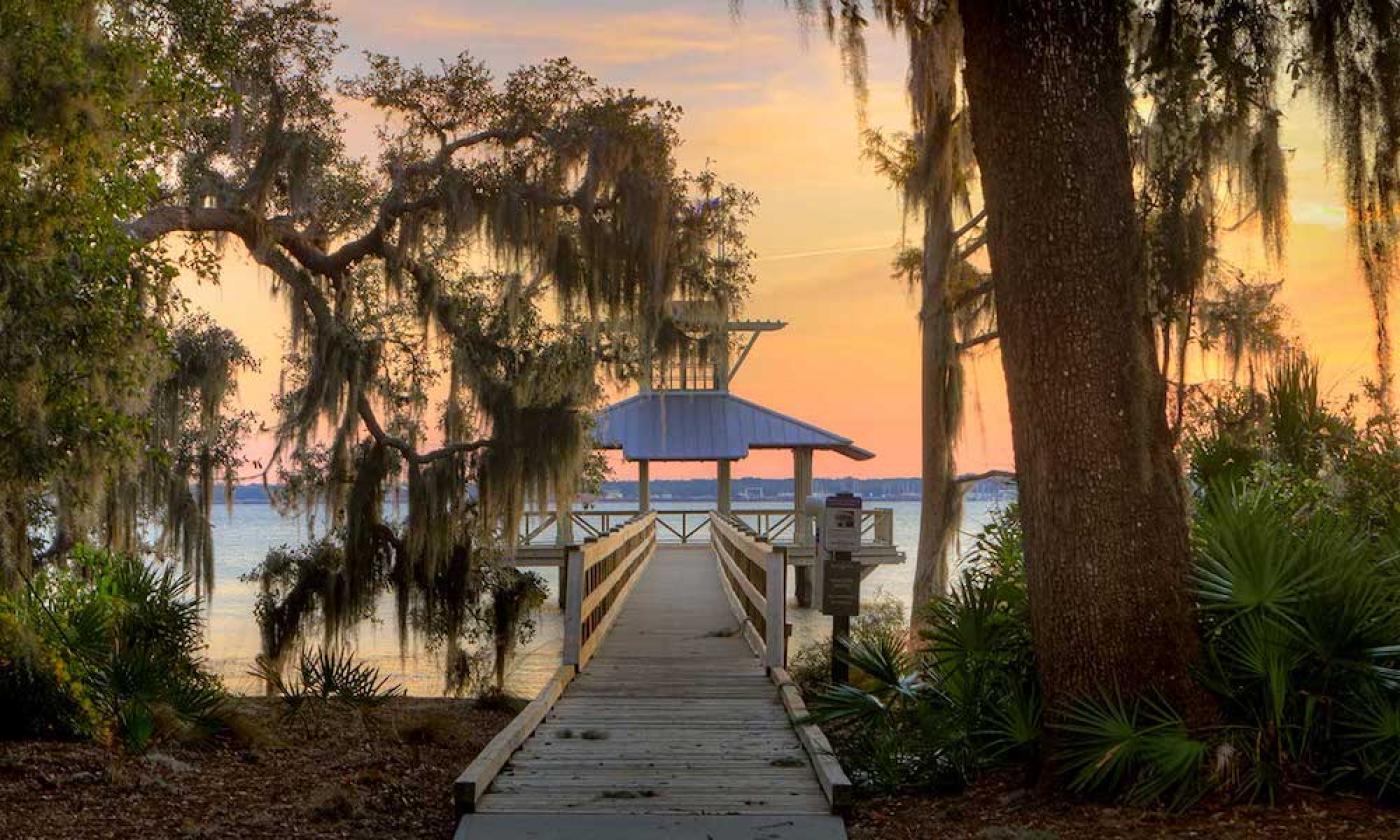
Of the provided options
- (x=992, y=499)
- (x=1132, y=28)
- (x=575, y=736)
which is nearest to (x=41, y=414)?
(x=575, y=736)

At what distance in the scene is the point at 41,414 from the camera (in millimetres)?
6602

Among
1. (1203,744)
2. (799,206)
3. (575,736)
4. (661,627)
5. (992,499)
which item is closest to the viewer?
(1203,744)

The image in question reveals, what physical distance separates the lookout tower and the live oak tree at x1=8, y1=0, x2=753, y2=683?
10055 millimetres

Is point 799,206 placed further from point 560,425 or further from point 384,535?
point 384,535

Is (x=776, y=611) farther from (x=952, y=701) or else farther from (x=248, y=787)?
(x=248, y=787)

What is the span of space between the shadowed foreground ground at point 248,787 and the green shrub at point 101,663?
0.21m

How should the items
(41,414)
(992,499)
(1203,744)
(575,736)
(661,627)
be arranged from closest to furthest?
1. (1203,744)
2. (41,414)
3. (575,736)
4. (992,499)
5. (661,627)

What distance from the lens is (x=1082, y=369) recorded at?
598cm

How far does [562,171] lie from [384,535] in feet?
14.9

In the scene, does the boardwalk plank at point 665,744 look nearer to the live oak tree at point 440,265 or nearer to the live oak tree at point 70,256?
the live oak tree at point 70,256

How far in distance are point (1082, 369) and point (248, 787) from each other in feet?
14.4

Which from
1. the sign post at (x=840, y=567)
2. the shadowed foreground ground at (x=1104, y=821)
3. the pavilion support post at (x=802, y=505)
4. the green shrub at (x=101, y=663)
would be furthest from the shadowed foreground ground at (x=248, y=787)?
the pavilion support post at (x=802, y=505)

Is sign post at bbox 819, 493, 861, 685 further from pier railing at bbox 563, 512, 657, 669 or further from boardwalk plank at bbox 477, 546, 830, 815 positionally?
pier railing at bbox 563, 512, 657, 669

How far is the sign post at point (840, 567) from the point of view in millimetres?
9688
